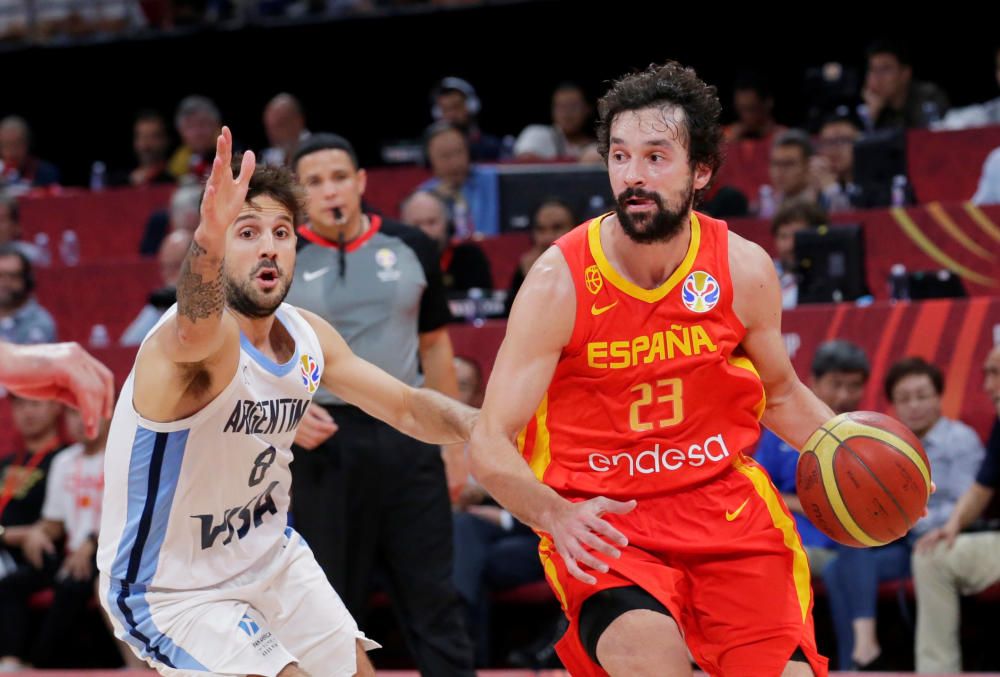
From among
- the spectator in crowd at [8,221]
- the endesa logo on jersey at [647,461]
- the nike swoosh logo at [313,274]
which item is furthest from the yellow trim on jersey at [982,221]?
the spectator in crowd at [8,221]

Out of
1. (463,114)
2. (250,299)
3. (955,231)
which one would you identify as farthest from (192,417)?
(463,114)

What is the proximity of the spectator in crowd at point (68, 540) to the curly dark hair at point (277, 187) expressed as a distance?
377 centimetres

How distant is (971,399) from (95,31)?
10.4 m

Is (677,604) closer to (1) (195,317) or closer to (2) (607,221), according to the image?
(2) (607,221)

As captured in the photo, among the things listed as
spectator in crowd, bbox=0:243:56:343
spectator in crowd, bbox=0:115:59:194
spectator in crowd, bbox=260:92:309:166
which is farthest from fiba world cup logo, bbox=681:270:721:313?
spectator in crowd, bbox=0:115:59:194

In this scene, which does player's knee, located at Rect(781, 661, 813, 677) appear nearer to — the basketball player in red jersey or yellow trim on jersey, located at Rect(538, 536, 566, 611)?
the basketball player in red jersey

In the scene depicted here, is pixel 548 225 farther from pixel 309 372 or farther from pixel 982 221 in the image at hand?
pixel 309 372

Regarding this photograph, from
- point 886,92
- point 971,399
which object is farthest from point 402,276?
point 886,92

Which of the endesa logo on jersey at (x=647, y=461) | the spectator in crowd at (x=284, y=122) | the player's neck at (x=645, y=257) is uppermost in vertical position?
the spectator in crowd at (x=284, y=122)

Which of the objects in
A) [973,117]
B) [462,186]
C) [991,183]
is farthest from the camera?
[973,117]

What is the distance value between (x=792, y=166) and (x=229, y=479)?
18.2 ft

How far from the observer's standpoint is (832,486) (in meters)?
3.64

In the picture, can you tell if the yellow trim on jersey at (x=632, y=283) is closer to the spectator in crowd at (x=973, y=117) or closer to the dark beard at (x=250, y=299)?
the dark beard at (x=250, y=299)

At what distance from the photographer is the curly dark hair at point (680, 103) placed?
3.72 m
